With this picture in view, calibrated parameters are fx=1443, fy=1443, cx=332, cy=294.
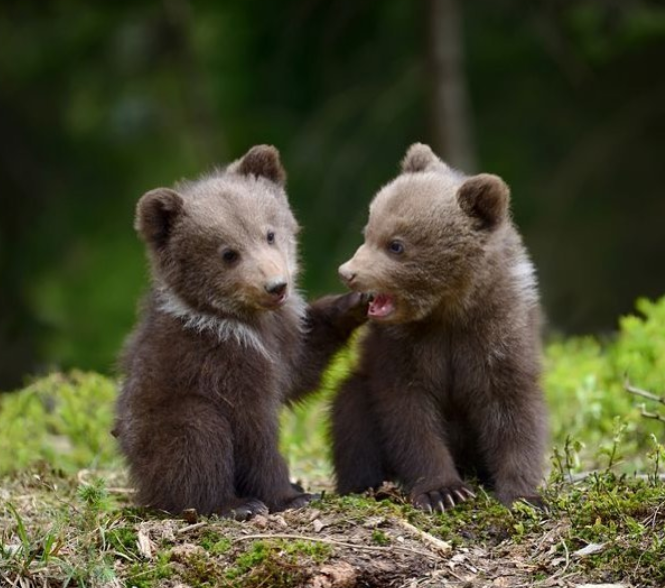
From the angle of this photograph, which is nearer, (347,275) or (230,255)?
(347,275)

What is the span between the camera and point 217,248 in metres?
6.91

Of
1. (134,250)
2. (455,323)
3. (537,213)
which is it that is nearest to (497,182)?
(455,323)

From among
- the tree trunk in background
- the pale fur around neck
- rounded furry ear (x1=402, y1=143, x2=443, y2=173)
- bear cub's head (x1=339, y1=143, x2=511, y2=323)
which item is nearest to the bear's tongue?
bear cub's head (x1=339, y1=143, x2=511, y2=323)

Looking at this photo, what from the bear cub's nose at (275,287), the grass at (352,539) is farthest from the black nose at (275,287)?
the grass at (352,539)

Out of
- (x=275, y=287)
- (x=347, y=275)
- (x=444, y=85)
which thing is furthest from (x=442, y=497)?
(x=444, y=85)

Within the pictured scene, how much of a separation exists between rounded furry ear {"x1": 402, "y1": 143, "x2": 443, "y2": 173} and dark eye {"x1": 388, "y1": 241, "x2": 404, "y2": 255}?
1.99ft

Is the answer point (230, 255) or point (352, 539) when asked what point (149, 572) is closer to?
point (352, 539)

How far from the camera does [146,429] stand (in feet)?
22.3

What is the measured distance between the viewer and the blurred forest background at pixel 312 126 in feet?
51.5

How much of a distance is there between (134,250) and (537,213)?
4687 mm

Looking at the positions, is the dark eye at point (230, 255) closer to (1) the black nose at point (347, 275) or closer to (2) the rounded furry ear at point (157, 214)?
(2) the rounded furry ear at point (157, 214)

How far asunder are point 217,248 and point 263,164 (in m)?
0.71

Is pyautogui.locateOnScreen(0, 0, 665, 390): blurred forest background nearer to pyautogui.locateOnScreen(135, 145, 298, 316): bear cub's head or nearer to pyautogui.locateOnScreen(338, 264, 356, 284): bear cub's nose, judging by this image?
pyautogui.locateOnScreen(135, 145, 298, 316): bear cub's head

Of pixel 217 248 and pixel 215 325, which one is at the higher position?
pixel 217 248
